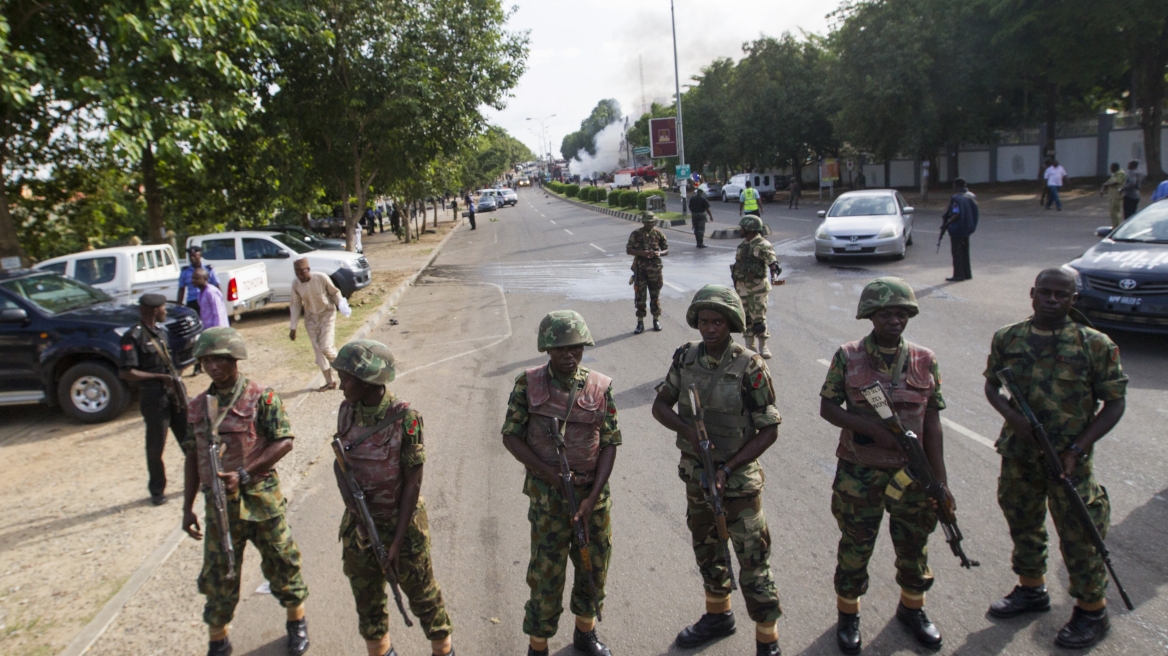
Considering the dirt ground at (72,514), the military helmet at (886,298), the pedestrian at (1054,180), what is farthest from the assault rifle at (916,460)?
the pedestrian at (1054,180)

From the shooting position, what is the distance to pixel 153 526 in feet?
17.7

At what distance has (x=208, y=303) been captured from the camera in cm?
851

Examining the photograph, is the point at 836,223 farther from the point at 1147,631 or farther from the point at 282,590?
the point at 282,590

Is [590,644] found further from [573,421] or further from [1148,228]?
[1148,228]

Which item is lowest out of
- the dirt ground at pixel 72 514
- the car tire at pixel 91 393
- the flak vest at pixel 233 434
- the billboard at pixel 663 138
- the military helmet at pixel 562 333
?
the dirt ground at pixel 72 514

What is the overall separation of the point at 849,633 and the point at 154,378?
4.83 meters

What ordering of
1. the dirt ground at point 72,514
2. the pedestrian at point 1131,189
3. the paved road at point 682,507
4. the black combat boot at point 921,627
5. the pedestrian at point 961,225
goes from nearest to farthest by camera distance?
the black combat boot at point 921,627, the paved road at point 682,507, the dirt ground at point 72,514, the pedestrian at point 961,225, the pedestrian at point 1131,189

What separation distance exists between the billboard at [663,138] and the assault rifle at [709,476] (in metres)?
35.3

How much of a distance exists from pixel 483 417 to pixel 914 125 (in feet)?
91.6

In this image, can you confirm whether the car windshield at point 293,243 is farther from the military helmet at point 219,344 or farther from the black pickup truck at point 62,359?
the military helmet at point 219,344

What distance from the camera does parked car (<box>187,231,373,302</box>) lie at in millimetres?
15141

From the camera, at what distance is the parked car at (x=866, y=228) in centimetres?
1511

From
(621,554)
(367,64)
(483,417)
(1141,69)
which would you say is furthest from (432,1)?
(1141,69)

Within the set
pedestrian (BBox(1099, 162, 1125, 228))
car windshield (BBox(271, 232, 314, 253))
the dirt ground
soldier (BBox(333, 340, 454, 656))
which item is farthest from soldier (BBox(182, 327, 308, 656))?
pedestrian (BBox(1099, 162, 1125, 228))
